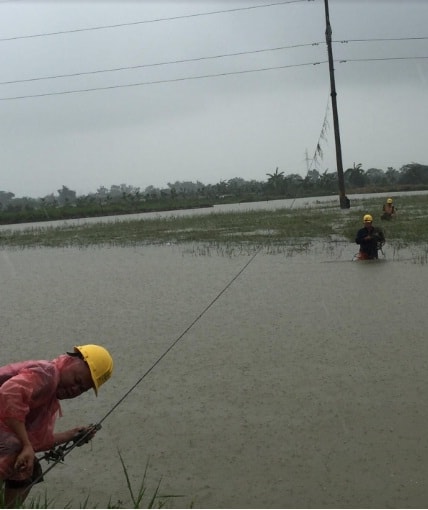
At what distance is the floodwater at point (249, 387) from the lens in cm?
318

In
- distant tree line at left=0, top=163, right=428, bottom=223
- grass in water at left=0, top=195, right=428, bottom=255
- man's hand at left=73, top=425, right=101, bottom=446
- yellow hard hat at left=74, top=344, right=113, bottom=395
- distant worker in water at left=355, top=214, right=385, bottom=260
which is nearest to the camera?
yellow hard hat at left=74, top=344, right=113, bottom=395

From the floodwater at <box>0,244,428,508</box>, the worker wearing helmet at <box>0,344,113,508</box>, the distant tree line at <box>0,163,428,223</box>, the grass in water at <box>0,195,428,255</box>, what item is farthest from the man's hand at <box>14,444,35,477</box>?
the distant tree line at <box>0,163,428,223</box>

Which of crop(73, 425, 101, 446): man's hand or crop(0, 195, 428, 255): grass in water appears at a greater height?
crop(73, 425, 101, 446): man's hand

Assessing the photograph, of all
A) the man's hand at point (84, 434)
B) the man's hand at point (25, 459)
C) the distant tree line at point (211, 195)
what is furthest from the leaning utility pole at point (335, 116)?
the man's hand at point (25, 459)

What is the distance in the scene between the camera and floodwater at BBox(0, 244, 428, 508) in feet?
10.4

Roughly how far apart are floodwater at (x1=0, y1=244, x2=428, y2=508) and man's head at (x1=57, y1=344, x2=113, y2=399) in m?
0.75

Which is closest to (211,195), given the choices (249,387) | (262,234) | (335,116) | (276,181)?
(276,181)

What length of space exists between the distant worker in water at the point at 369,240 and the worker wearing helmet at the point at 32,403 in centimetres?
811

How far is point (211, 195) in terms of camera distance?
196 ft

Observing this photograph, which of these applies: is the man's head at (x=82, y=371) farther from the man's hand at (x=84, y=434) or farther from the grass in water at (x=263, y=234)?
the grass in water at (x=263, y=234)

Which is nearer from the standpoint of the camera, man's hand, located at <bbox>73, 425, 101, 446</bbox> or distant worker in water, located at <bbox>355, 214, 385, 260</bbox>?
man's hand, located at <bbox>73, 425, 101, 446</bbox>

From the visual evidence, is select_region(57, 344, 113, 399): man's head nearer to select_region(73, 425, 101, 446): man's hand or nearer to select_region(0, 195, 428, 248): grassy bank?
select_region(73, 425, 101, 446): man's hand

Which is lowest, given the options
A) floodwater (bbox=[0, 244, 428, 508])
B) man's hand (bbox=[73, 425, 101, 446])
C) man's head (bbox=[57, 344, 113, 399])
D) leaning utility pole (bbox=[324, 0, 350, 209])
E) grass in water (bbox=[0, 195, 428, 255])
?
floodwater (bbox=[0, 244, 428, 508])

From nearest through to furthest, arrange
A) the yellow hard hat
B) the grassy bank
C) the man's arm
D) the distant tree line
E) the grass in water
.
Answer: the man's arm
the yellow hard hat
the grass in water
the grassy bank
the distant tree line
